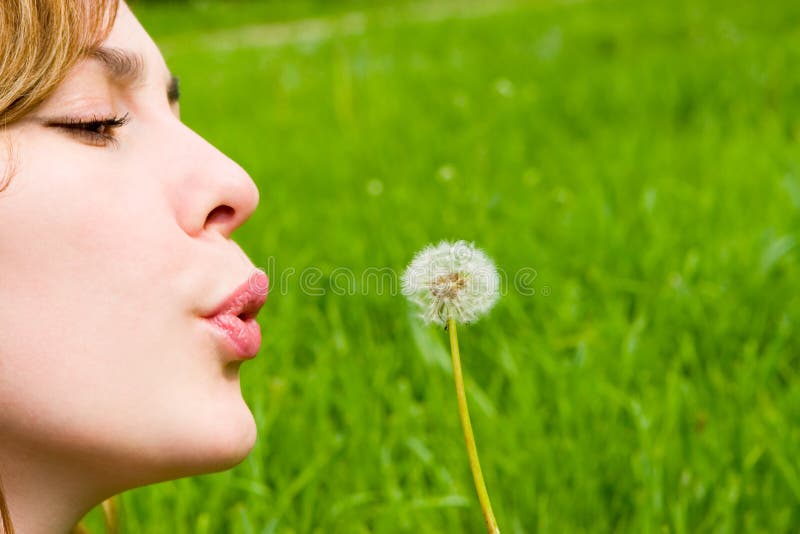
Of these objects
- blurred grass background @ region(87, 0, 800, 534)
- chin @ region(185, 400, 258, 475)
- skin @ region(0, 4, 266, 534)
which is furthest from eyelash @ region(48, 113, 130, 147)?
blurred grass background @ region(87, 0, 800, 534)

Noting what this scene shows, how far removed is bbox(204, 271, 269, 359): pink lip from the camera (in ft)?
3.14

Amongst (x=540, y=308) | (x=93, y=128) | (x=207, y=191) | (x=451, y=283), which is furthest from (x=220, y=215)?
(x=540, y=308)

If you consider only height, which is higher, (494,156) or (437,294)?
(494,156)

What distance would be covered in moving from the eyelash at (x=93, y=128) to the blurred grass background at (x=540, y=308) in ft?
2.25

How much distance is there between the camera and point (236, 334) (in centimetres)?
96

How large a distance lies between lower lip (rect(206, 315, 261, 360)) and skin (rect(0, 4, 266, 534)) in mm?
14

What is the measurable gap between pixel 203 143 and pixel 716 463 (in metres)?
0.96

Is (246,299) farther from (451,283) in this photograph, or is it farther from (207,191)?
(451,283)

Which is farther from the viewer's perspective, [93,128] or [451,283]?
[93,128]

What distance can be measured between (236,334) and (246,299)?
39mm

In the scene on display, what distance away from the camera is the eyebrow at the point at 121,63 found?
0.96m

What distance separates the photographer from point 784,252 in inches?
85.0

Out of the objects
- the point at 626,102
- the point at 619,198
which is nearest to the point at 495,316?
the point at 619,198

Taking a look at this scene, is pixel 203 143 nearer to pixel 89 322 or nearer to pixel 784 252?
pixel 89 322
